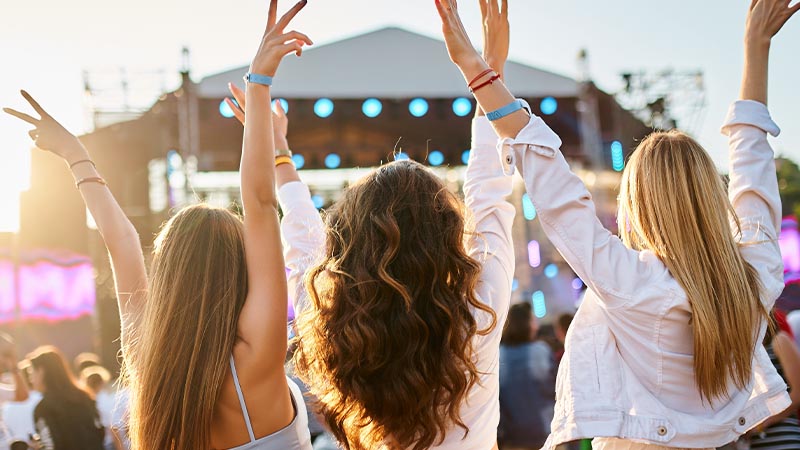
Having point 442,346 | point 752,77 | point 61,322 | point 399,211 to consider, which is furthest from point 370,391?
point 61,322

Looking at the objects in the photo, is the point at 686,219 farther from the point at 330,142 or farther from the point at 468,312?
the point at 330,142

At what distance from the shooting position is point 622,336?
1.49 metres

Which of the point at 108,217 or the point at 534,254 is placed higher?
the point at 108,217

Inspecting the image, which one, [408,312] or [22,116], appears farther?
[22,116]

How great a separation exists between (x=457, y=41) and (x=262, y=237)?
0.57 m

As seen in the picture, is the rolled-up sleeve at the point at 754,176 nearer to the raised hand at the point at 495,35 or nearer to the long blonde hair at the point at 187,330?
the raised hand at the point at 495,35

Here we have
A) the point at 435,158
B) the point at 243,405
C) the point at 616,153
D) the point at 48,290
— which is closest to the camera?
the point at 243,405

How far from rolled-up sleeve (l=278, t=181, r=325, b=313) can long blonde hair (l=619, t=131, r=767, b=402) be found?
31.5 inches

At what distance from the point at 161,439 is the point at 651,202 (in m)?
1.13

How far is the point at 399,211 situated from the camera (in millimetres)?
1506

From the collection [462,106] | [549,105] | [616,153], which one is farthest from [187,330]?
[616,153]

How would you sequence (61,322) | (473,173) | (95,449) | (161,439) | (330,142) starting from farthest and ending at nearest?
(330,142), (61,322), (95,449), (473,173), (161,439)

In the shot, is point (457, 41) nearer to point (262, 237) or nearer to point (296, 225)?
point (262, 237)

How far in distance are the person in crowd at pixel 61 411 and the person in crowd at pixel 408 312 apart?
281cm
